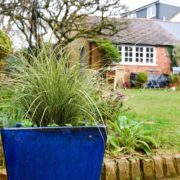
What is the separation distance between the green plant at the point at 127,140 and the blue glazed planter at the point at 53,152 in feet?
2.53

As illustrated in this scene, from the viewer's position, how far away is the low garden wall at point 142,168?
272cm

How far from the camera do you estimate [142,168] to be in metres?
2.85

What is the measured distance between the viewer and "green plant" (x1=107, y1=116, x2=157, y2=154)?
304 centimetres

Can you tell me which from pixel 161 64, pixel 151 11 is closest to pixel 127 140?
pixel 161 64

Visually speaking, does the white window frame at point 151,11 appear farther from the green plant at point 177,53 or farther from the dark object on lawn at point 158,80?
the dark object on lawn at point 158,80

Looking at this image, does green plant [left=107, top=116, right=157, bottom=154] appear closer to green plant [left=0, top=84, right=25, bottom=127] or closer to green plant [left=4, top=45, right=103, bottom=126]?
green plant [left=4, top=45, right=103, bottom=126]

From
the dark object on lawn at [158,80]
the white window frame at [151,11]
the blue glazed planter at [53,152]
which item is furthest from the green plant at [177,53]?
the blue glazed planter at [53,152]

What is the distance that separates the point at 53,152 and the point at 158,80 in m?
16.4

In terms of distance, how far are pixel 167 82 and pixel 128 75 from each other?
7.40 ft

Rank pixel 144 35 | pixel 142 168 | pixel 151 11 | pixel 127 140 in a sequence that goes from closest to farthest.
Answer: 1. pixel 142 168
2. pixel 127 140
3. pixel 144 35
4. pixel 151 11

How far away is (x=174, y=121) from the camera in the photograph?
206 inches

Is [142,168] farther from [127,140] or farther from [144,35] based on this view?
[144,35]

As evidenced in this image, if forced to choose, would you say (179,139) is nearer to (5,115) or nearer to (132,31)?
(5,115)

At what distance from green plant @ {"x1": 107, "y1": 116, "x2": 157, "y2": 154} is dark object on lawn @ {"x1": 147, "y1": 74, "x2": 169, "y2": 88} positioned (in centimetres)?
1425
